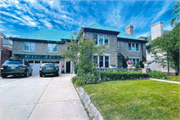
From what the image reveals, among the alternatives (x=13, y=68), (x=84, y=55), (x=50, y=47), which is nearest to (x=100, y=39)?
(x=84, y=55)

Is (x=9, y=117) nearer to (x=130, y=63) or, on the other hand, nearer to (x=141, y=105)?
(x=141, y=105)

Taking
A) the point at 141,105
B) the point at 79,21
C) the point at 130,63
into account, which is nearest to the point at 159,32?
the point at 130,63

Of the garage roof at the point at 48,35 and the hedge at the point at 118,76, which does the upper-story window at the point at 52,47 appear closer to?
the garage roof at the point at 48,35

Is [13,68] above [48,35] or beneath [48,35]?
beneath

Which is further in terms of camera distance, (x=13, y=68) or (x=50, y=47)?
(x=50, y=47)

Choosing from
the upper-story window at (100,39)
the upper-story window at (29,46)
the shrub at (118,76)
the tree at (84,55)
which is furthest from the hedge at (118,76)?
the upper-story window at (29,46)

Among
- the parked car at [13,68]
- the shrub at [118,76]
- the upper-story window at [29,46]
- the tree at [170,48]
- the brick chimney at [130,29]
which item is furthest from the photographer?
the brick chimney at [130,29]

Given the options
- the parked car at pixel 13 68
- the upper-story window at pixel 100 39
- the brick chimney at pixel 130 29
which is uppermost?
the brick chimney at pixel 130 29

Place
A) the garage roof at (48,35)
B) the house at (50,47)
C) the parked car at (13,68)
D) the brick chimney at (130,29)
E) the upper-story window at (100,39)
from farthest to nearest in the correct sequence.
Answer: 1. the brick chimney at (130,29)
2. the garage roof at (48,35)
3. the house at (50,47)
4. the upper-story window at (100,39)
5. the parked car at (13,68)

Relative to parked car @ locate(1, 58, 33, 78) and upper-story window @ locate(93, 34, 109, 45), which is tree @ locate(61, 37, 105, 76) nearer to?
parked car @ locate(1, 58, 33, 78)

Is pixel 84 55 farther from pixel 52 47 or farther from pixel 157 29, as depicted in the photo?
pixel 157 29

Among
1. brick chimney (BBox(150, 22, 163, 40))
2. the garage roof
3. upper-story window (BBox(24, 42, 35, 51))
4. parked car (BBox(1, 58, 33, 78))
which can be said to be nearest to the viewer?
parked car (BBox(1, 58, 33, 78))

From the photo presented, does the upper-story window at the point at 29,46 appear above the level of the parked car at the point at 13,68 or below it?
above

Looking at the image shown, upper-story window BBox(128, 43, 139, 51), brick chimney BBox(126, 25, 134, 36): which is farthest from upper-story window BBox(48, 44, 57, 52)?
brick chimney BBox(126, 25, 134, 36)
